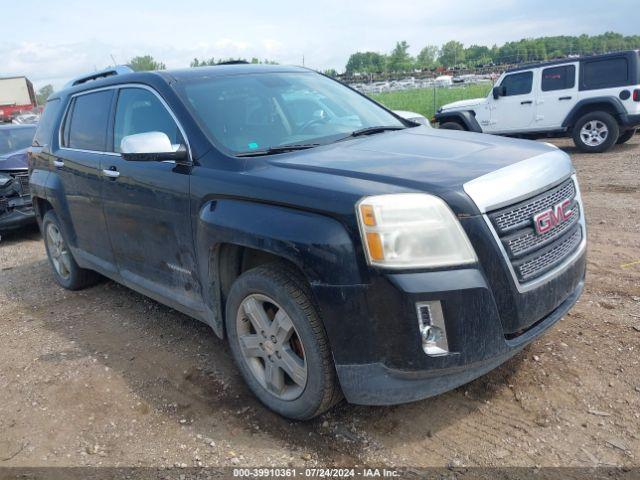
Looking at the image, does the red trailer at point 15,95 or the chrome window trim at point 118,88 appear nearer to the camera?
the chrome window trim at point 118,88

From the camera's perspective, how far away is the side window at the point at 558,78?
11.8 m

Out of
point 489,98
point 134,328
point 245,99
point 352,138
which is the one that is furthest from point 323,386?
point 489,98

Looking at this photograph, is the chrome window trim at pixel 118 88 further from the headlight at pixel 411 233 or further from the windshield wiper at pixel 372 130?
the headlight at pixel 411 233

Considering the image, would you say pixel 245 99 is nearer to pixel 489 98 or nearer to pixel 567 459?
pixel 567 459

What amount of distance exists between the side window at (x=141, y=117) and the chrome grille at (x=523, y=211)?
6.22ft

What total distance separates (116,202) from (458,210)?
2.53m

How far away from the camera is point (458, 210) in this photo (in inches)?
93.4

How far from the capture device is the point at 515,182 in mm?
2553

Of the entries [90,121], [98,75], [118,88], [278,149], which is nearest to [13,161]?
[98,75]

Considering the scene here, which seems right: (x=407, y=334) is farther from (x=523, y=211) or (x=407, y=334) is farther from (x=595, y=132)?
(x=595, y=132)

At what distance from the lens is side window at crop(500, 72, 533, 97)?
40.6 ft

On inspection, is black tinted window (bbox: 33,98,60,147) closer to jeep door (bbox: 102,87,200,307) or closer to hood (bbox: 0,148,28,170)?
jeep door (bbox: 102,87,200,307)

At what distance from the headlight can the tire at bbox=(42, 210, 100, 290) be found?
3.65 meters

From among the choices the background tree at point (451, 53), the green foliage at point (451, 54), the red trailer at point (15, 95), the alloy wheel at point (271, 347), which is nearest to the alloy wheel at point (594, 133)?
the alloy wheel at point (271, 347)
